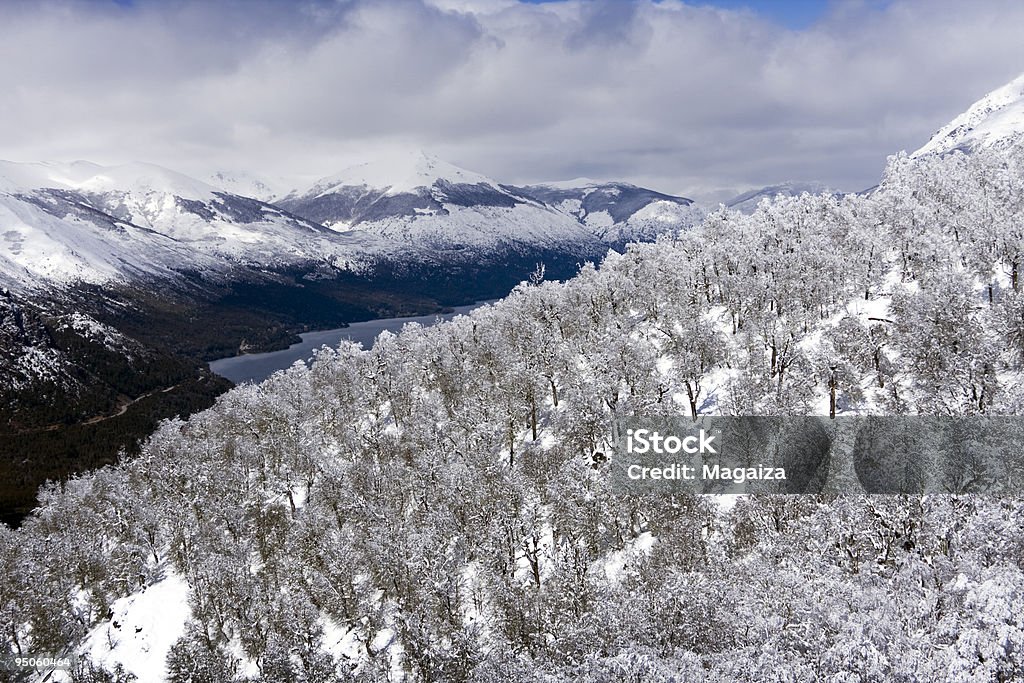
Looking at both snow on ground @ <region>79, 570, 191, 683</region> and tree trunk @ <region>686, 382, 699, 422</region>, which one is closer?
snow on ground @ <region>79, 570, 191, 683</region>

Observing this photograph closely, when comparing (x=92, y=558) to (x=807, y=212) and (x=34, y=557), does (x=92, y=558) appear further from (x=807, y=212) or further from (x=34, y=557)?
(x=807, y=212)

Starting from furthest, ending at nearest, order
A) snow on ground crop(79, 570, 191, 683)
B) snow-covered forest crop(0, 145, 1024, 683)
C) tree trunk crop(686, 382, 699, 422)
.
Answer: tree trunk crop(686, 382, 699, 422) → snow on ground crop(79, 570, 191, 683) → snow-covered forest crop(0, 145, 1024, 683)

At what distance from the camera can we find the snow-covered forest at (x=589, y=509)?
4231 centimetres

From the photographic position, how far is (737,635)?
40.7 meters

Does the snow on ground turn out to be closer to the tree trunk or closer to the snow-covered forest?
the snow-covered forest

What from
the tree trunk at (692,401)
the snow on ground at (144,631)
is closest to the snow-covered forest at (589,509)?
the snow on ground at (144,631)

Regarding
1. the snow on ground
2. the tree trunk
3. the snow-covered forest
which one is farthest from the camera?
the tree trunk

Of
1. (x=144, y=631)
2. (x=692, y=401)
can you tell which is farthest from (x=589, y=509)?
(x=144, y=631)

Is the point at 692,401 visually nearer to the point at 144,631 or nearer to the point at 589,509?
the point at 589,509

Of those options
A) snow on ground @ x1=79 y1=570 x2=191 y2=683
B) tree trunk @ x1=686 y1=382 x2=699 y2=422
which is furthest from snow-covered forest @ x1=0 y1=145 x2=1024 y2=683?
tree trunk @ x1=686 y1=382 x2=699 y2=422

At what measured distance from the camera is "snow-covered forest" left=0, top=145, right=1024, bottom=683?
42.3 meters

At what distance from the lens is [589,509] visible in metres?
72.2

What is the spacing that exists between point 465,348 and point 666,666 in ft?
351

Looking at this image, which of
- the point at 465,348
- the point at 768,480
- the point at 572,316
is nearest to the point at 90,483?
the point at 465,348
